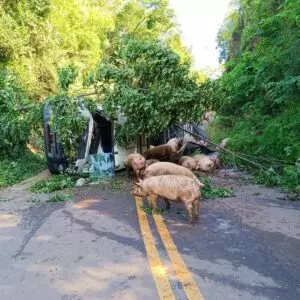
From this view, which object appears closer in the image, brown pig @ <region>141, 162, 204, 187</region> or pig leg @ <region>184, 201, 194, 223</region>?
pig leg @ <region>184, 201, 194, 223</region>

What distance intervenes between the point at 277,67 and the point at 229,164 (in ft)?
11.4

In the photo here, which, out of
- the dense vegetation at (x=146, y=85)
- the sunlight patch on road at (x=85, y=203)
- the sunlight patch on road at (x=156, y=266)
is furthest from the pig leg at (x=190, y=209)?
the dense vegetation at (x=146, y=85)

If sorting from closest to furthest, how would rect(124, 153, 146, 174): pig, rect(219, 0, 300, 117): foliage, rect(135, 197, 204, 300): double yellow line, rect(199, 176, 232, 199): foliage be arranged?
rect(135, 197, 204, 300): double yellow line, rect(199, 176, 232, 199): foliage, rect(124, 153, 146, 174): pig, rect(219, 0, 300, 117): foliage

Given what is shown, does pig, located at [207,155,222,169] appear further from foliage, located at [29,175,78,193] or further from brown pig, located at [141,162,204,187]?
foliage, located at [29,175,78,193]

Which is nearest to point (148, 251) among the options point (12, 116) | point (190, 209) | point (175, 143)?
point (190, 209)

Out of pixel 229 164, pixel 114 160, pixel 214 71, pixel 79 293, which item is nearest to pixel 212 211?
pixel 79 293

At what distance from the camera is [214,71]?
102 ft

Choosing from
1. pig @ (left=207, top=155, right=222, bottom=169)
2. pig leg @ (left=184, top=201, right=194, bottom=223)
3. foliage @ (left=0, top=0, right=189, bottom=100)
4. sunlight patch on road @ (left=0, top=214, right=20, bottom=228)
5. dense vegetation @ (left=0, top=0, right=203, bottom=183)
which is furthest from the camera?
foliage @ (left=0, top=0, right=189, bottom=100)

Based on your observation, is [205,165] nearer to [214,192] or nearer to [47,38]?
[214,192]

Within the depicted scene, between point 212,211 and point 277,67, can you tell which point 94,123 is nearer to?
point 212,211

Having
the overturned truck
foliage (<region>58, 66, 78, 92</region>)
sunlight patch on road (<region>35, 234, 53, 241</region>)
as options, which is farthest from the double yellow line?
foliage (<region>58, 66, 78, 92</region>)

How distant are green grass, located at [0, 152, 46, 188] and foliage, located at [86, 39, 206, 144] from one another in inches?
159

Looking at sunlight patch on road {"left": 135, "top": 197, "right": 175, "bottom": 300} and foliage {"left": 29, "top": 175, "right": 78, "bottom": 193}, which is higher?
foliage {"left": 29, "top": 175, "right": 78, "bottom": 193}

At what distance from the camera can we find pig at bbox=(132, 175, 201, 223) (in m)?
6.40
